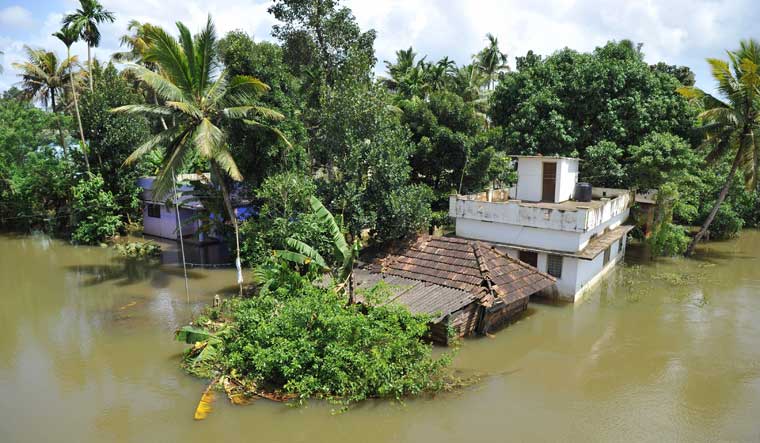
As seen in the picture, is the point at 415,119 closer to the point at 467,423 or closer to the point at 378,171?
the point at 378,171

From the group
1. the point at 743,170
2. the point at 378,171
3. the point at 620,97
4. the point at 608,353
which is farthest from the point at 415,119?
the point at 743,170

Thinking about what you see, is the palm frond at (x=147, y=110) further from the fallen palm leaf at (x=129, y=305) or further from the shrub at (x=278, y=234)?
the fallen palm leaf at (x=129, y=305)

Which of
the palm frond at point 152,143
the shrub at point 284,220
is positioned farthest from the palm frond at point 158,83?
the shrub at point 284,220

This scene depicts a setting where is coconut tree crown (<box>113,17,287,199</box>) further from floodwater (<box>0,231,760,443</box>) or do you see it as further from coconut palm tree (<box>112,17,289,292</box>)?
floodwater (<box>0,231,760,443</box>)

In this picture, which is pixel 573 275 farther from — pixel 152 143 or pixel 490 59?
pixel 490 59

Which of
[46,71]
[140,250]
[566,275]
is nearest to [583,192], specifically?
[566,275]
